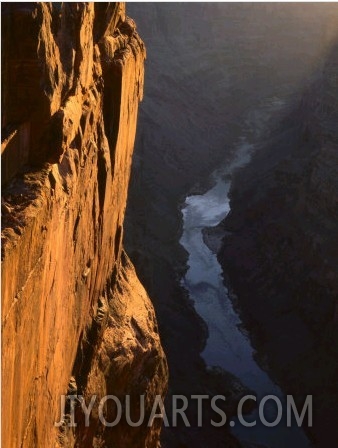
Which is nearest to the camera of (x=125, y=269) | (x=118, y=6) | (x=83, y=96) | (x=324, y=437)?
(x=83, y=96)

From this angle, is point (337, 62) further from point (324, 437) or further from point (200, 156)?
point (324, 437)

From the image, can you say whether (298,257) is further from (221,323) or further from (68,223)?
(68,223)

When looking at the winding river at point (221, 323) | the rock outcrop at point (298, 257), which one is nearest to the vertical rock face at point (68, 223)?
the winding river at point (221, 323)

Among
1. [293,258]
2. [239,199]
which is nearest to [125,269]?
[293,258]

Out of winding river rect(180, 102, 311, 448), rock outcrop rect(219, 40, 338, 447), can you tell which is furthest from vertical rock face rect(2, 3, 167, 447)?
rock outcrop rect(219, 40, 338, 447)

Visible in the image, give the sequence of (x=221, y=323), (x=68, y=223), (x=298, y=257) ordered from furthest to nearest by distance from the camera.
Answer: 1. (x=298, y=257)
2. (x=221, y=323)
3. (x=68, y=223)

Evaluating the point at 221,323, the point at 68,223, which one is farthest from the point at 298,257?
the point at 68,223

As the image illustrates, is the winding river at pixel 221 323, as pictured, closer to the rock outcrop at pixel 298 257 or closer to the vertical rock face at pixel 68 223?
the rock outcrop at pixel 298 257
